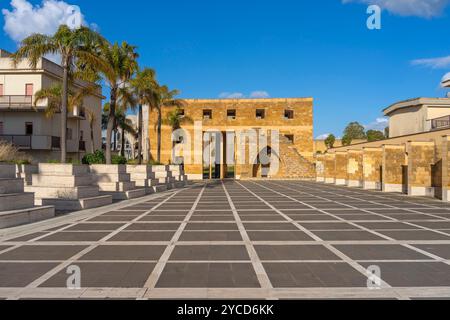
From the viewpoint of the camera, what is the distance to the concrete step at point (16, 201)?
11.1m

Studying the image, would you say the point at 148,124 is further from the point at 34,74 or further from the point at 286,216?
the point at 286,216

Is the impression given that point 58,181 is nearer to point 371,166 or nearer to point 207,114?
point 371,166

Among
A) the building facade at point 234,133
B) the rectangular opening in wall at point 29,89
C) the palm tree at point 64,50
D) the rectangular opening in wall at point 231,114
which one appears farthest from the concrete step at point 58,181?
the rectangular opening in wall at point 231,114

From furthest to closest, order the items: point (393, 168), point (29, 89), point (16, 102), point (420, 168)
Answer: point (29, 89), point (16, 102), point (393, 168), point (420, 168)

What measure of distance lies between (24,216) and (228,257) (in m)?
7.35

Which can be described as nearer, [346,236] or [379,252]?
[379,252]

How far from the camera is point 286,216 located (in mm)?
13633

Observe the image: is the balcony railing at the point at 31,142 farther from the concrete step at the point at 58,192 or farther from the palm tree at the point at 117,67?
the concrete step at the point at 58,192

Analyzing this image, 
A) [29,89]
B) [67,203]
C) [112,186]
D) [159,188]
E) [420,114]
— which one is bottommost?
[159,188]

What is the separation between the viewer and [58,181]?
1520 cm

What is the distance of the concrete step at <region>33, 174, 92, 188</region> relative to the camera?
1520 cm

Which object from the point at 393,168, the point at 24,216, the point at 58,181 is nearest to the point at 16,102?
the point at 58,181

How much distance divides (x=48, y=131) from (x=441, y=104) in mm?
32375

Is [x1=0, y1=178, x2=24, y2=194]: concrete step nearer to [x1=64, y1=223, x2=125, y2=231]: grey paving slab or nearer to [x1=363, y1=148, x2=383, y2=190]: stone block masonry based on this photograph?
[x1=64, y1=223, x2=125, y2=231]: grey paving slab
